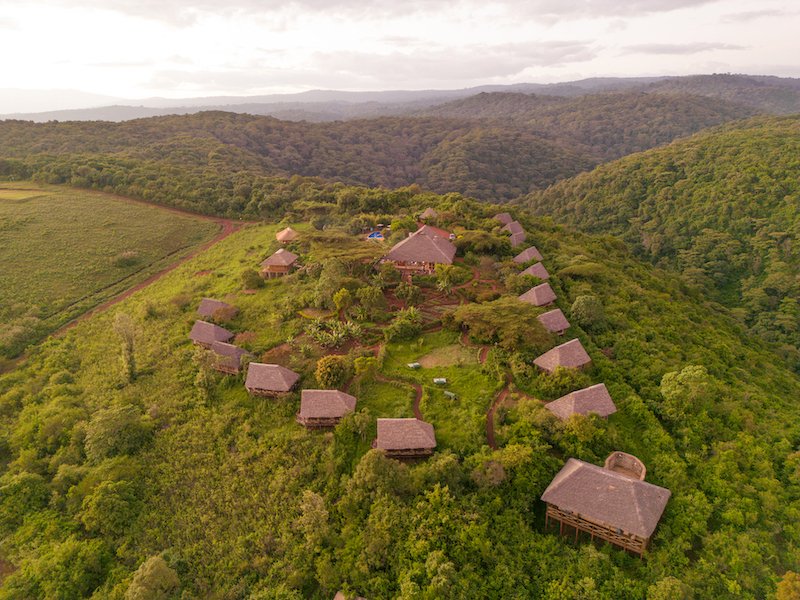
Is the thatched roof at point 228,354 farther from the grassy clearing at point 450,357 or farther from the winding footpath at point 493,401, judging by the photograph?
the winding footpath at point 493,401

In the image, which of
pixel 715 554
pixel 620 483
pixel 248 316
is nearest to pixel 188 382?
pixel 248 316

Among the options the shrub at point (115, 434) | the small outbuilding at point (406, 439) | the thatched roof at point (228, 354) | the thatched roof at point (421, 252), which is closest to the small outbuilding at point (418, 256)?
the thatched roof at point (421, 252)

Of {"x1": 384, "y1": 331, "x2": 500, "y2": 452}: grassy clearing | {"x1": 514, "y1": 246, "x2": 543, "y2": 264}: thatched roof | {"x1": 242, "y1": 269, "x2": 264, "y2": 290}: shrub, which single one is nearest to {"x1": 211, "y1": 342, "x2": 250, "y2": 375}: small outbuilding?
{"x1": 384, "y1": 331, "x2": 500, "y2": 452}: grassy clearing

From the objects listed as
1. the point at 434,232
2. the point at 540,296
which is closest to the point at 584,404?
the point at 540,296

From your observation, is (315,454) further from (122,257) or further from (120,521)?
(122,257)

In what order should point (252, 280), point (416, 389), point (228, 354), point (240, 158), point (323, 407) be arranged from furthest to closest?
point (240, 158)
point (252, 280)
point (228, 354)
point (416, 389)
point (323, 407)

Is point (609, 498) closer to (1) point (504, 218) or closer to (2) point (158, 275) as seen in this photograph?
(1) point (504, 218)
